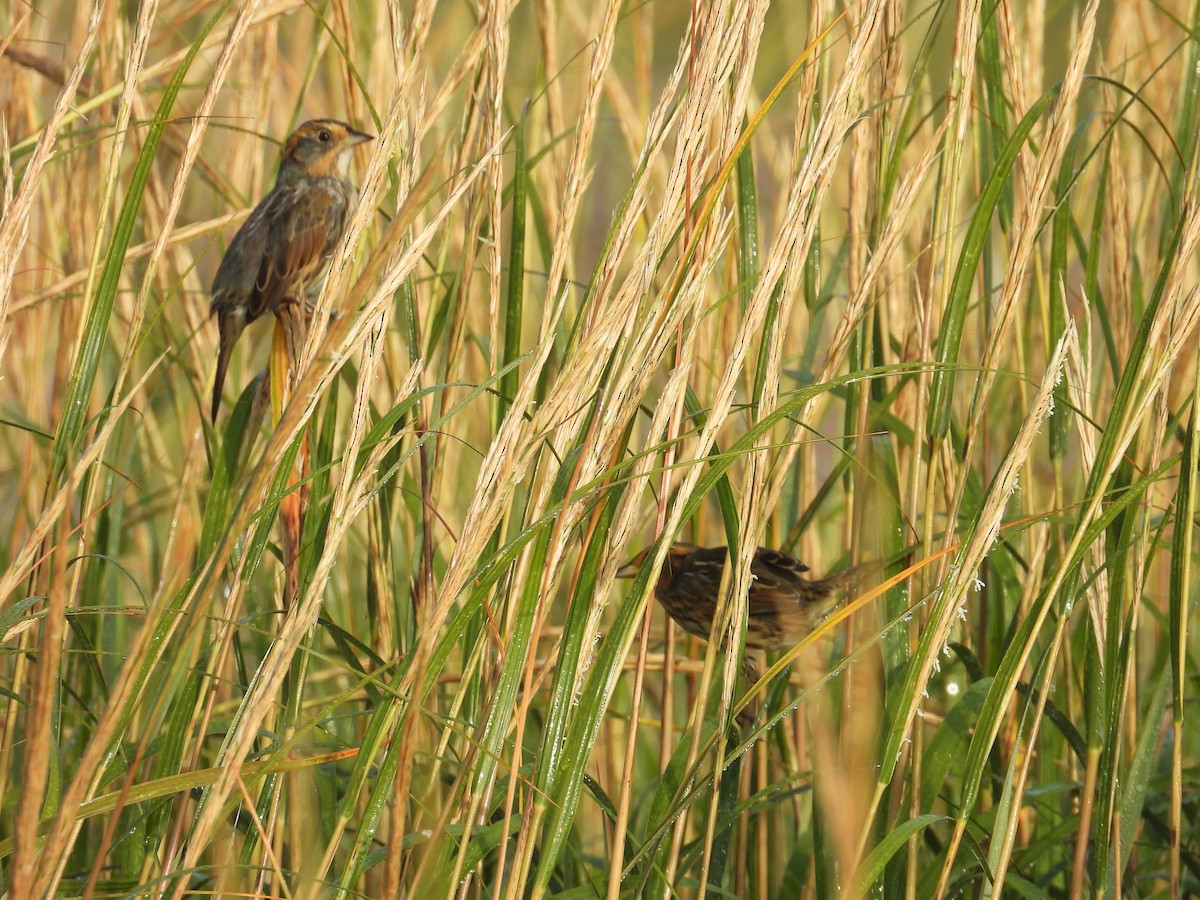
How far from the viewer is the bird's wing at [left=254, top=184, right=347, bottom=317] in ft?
7.32

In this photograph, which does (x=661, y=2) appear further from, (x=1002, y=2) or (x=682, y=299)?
(x=682, y=299)

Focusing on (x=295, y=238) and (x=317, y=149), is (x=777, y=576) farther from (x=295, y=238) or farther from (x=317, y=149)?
(x=317, y=149)

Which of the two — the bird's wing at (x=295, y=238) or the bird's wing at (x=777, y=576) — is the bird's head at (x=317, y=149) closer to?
the bird's wing at (x=295, y=238)

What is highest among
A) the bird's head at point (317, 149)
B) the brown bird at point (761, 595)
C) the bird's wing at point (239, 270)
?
the bird's head at point (317, 149)

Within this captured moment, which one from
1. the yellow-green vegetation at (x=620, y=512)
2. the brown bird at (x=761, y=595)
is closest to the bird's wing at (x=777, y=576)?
the brown bird at (x=761, y=595)

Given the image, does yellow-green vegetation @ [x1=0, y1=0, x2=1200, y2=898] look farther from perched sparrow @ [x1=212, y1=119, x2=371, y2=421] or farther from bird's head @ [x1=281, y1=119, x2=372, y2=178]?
bird's head @ [x1=281, y1=119, x2=372, y2=178]

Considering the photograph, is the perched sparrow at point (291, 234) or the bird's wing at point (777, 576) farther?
the perched sparrow at point (291, 234)

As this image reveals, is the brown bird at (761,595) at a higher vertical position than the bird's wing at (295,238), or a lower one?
lower

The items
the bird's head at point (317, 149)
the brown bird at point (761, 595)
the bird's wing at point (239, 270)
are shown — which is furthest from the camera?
the bird's head at point (317, 149)

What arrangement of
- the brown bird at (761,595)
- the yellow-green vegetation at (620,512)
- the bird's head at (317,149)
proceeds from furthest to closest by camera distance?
1. the bird's head at (317,149)
2. the brown bird at (761,595)
3. the yellow-green vegetation at (620,512)

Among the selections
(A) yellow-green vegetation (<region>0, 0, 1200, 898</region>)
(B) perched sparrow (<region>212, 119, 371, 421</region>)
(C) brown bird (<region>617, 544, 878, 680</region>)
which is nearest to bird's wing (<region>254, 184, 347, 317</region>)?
(B) perched sparrow (<region>212, 119, 371, 421</region>)

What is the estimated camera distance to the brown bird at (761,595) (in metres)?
1.84

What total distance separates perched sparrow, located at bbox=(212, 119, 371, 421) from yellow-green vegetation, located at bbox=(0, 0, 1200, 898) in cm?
9

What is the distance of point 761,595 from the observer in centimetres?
195
